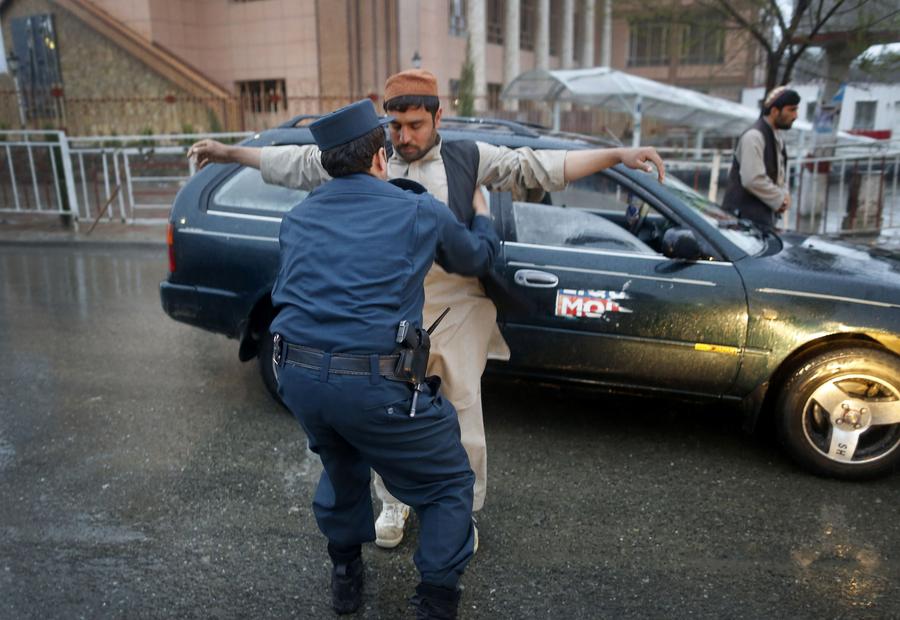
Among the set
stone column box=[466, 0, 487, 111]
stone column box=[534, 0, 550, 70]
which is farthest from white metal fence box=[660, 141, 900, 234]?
stone column box=[534, 0, 550, 70]

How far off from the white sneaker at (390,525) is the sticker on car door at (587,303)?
1.31 meters

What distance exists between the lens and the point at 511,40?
29672 mm

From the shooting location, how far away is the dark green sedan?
3.38 metres

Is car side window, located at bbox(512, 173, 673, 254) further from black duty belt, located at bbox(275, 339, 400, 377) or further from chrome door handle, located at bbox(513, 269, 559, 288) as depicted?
black duty belt, located at bbox(275, 339, 400, 377)

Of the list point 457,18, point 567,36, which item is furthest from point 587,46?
point 457,18

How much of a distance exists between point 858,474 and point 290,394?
279 cm

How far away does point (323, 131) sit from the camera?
2.21 metres

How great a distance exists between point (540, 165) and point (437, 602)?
167 cm

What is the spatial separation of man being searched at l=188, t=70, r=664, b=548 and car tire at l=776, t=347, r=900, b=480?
1.42 metres

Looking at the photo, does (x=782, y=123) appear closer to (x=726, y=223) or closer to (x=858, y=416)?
(x=726, y=223)

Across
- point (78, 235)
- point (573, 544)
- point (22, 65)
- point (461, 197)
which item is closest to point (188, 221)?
point (461, 197)

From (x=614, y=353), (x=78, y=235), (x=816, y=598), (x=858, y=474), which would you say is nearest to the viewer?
(x=816, y=598)

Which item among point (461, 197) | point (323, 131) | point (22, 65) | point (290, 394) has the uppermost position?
point (22, 65)

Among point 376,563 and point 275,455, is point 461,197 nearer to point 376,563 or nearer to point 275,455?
point 376,563
